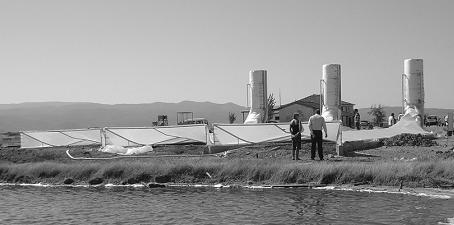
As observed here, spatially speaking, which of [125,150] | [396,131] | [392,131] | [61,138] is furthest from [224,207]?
[61,138]

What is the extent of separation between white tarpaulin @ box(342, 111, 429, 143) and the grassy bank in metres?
6.91

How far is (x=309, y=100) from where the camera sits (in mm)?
65250

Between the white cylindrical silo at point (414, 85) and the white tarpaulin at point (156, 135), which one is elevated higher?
the white cylindrical silo at point (414, 85)

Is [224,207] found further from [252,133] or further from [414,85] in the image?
[414,85]

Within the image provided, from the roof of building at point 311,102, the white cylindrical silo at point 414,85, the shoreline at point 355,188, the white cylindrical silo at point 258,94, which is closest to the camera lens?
the shoreline at point 355,188

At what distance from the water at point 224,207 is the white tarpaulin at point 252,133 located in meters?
9.42

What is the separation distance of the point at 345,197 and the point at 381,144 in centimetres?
1323

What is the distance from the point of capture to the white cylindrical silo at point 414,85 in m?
42.9

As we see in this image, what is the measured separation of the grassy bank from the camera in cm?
2061

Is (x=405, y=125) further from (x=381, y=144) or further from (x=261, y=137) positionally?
(x=261, y=137)

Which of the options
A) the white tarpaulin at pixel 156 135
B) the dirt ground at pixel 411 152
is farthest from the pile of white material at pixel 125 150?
the dirt ground at pixel 411 152

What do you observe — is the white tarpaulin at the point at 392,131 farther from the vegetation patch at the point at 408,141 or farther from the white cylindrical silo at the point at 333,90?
the white cylindrical silo at the point at 333,90

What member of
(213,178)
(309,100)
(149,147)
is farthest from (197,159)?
(309,100)

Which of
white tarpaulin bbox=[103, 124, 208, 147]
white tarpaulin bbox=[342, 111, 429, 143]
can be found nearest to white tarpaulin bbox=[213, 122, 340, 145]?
white tarpaulin bbox=[103, 124, 208, 147]
